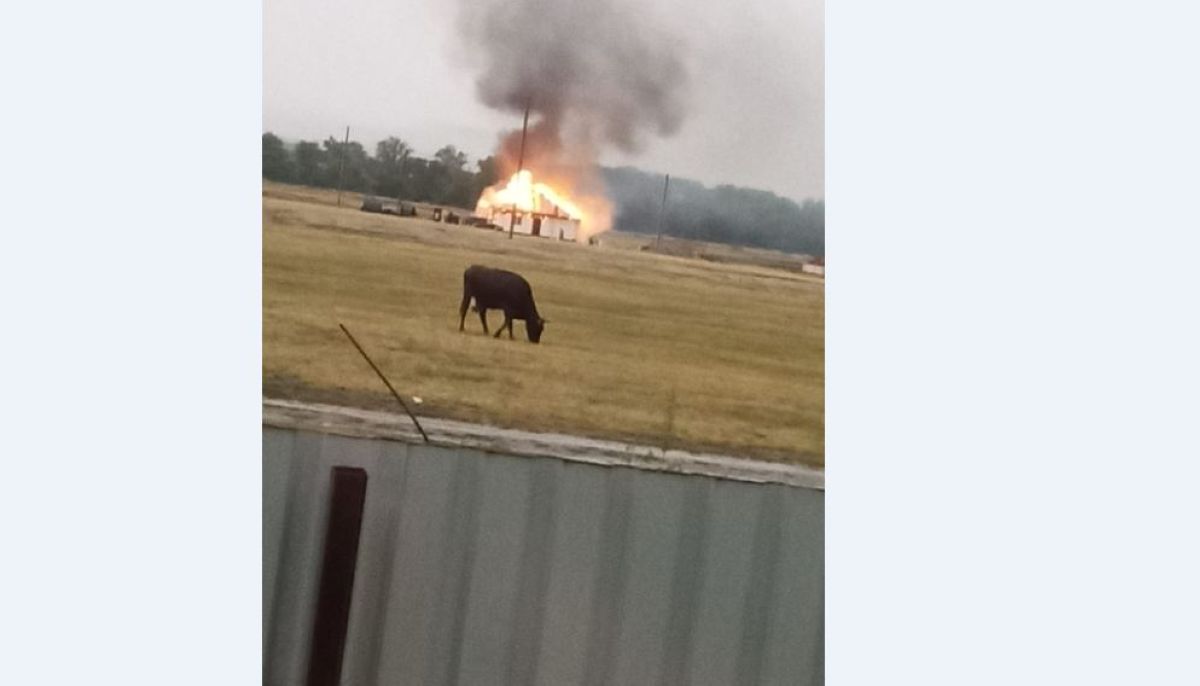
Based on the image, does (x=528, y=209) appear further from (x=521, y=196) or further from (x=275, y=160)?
(x=275, y=160)

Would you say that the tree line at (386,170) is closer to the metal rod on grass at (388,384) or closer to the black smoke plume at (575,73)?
the black smoke plume at (575,73)

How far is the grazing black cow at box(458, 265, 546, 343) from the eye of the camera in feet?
5.17

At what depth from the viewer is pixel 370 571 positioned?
60.6 inches

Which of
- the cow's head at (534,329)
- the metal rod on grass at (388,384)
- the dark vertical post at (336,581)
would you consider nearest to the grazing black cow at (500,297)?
the cow's head at (534,329)

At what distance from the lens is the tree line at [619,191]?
155cm

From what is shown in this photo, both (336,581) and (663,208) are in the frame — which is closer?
(336,581)

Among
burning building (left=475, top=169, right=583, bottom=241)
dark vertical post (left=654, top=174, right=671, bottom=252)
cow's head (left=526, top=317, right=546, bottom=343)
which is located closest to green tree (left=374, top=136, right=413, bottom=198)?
burning building (left=475, top=169, right=583, bottom=241)

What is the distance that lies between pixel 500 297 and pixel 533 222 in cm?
11

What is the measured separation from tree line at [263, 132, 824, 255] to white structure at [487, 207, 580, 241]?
4 cm

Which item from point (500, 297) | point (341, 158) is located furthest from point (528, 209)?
point (341, 158)

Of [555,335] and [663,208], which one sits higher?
[663,208]

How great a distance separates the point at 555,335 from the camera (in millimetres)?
1592

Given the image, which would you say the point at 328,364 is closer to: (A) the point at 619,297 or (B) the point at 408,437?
(B) the point at 408,437

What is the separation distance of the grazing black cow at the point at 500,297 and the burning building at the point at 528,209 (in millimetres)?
65
